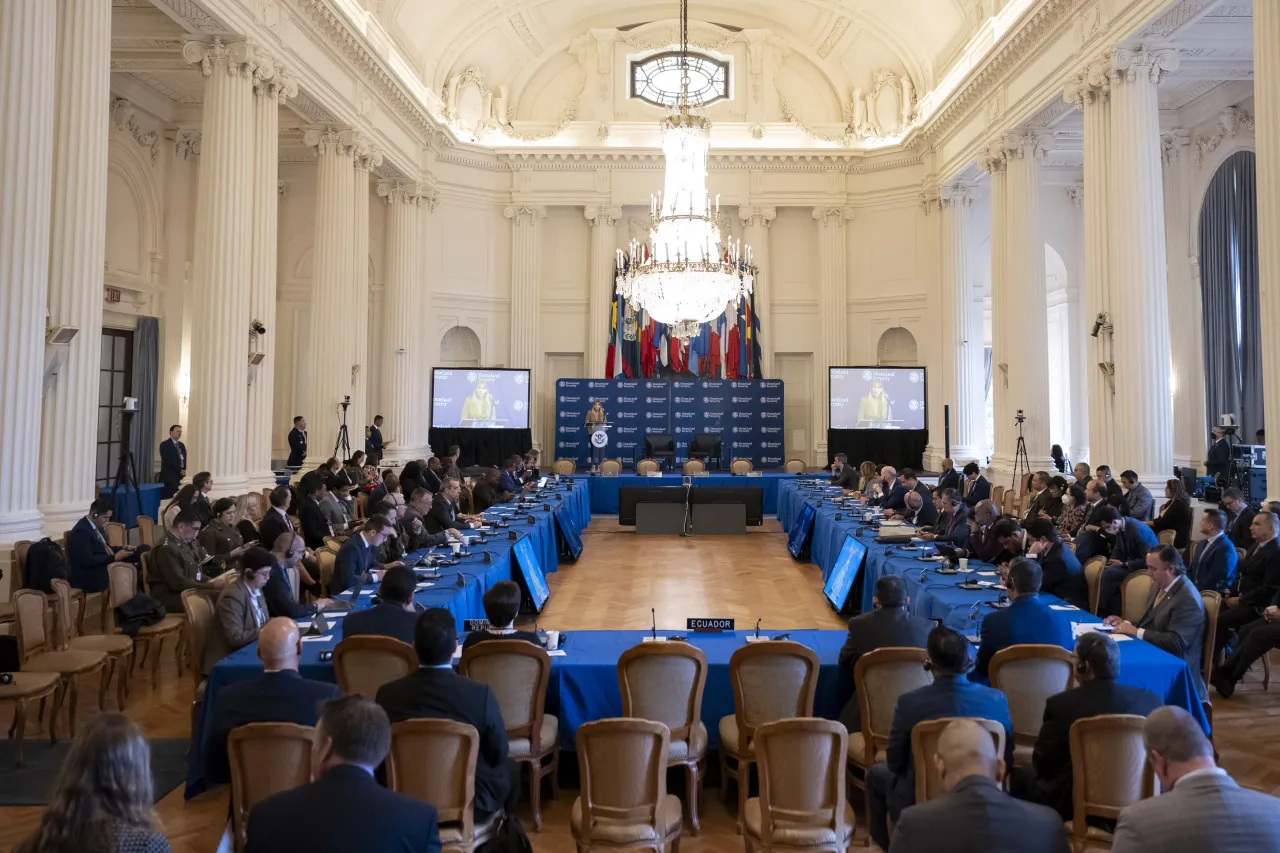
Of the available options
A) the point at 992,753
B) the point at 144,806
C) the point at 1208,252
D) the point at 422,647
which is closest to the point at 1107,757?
the point at 992,753

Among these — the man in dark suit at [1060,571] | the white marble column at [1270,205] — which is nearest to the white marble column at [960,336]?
the white marble column at [1270,205]

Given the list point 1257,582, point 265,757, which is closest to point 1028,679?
point 265,757

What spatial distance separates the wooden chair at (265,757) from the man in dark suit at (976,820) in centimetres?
201

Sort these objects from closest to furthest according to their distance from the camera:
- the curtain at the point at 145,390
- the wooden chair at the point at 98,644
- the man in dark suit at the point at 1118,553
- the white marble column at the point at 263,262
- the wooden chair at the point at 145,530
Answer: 1. the wooden chair at the point at 98,644
2. the man in dark suit at the point at 1118,553
3. the wooden chair at the point at 145,530
4. the white marble column at the point at 263,262
5. the curtain at the point at 145,390

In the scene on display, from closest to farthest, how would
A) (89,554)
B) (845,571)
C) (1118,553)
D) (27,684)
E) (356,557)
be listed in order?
1. (27,684)
2. (356,557)
3. (89,554)
4. (1118,553)
5. (845,571)

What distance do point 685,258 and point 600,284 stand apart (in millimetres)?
9340

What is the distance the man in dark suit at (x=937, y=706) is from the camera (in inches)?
122

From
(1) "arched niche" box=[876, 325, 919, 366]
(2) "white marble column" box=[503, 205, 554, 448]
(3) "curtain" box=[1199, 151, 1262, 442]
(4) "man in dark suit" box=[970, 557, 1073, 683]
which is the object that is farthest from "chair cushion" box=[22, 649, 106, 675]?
(1) "arched niche" box=[876, 325, 919, 366]

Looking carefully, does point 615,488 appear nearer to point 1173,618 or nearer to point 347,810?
point 1173,618

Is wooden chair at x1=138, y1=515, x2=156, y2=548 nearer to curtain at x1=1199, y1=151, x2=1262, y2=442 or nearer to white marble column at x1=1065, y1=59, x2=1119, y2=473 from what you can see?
white marble column at x1=1065, y1=59, x2=1119, y2=473

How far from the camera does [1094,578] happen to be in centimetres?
633

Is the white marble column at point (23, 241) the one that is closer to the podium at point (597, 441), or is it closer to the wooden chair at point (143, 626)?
the wooden chair at point (143, 626)

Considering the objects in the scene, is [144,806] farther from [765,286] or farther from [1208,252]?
[765,286]

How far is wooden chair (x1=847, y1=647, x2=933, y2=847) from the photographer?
3.80 m
